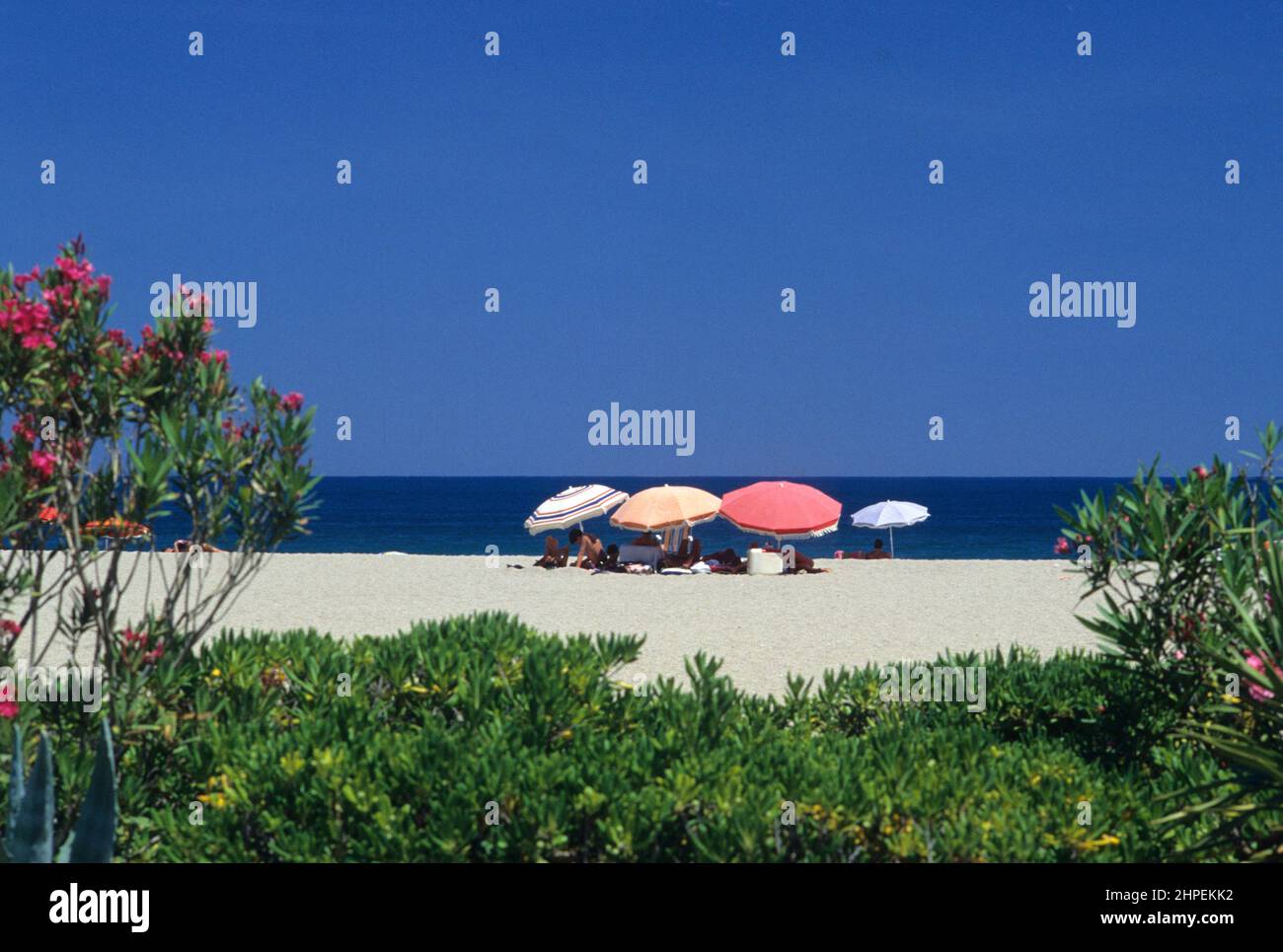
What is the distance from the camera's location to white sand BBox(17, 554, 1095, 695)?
12.9 metres

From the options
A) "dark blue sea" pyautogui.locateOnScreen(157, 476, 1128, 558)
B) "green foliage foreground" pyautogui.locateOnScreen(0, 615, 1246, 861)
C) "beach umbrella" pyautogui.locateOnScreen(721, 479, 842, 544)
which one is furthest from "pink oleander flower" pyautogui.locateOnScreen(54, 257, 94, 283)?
"dark blue sea" pyautogui.locateOnScreen(157, 476, 1128, 558)

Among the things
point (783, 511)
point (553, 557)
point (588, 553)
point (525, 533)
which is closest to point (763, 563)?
point (783, 511)

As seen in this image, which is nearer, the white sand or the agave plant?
the agave plant

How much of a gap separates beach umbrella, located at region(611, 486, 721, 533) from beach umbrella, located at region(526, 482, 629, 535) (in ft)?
2.62

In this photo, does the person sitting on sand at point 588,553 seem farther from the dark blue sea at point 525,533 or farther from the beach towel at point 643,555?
the dark blue sea at point 525,533

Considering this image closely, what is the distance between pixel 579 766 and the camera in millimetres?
4668

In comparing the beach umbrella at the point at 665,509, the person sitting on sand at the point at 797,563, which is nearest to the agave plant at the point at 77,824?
the beach umbrella at the point at 665,509

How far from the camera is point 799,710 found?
655cm

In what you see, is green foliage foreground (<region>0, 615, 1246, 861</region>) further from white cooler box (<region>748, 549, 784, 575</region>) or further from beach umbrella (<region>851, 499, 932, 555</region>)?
beach umbrella (<region>851, 499, 932, 555</region>)

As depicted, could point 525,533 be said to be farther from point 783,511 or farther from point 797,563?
point 783,511

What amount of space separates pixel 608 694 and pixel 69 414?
132 inches

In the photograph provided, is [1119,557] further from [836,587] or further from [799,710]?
[836,587]

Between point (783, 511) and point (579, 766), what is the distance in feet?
68.9
